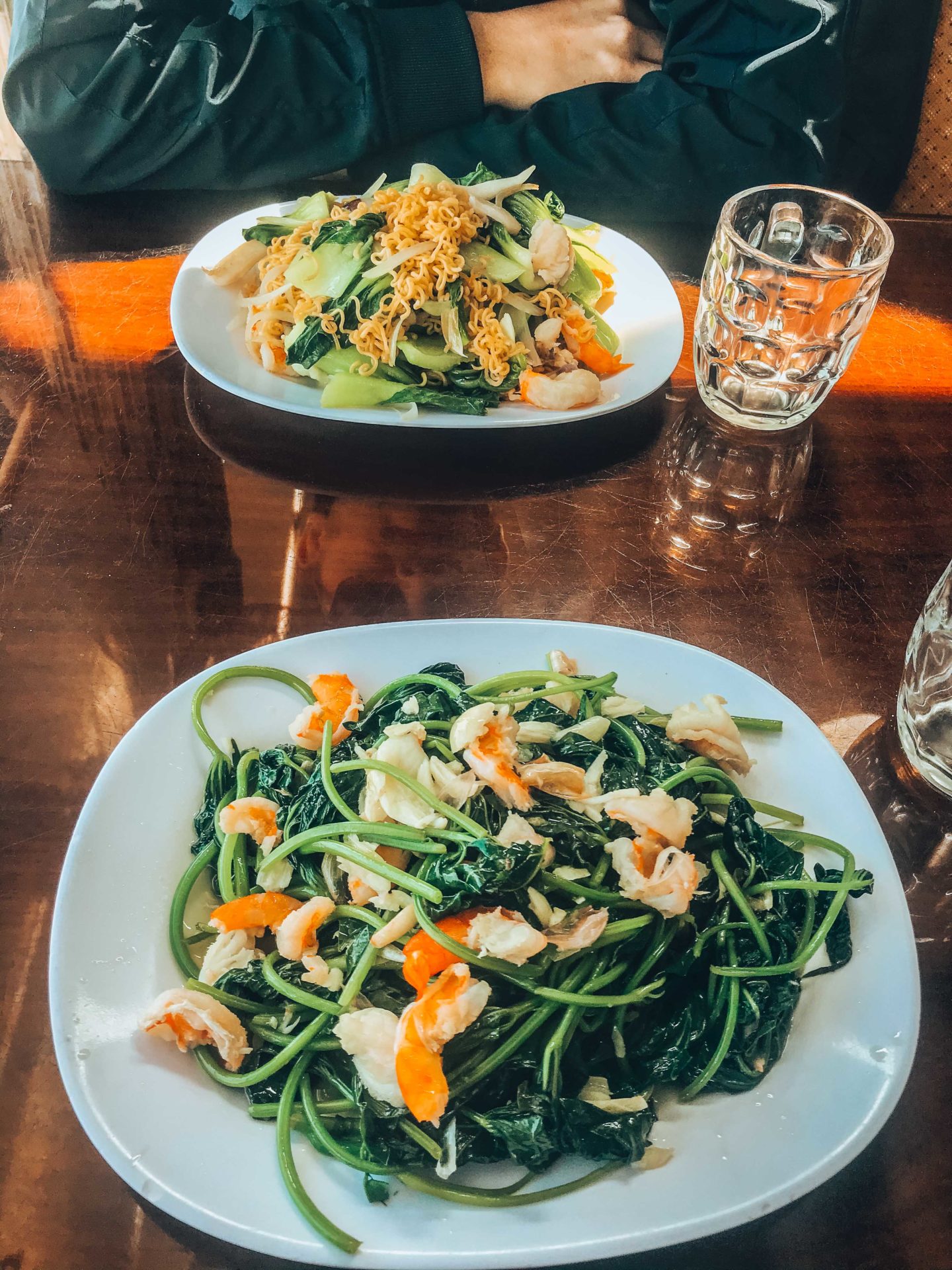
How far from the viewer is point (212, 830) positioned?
0.92 m

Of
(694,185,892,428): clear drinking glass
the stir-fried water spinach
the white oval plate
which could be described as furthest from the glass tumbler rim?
the stir-fried water spinach

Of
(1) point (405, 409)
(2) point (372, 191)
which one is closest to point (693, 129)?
(2) point (372, 191)

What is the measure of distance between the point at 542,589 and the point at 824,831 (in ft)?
1.66

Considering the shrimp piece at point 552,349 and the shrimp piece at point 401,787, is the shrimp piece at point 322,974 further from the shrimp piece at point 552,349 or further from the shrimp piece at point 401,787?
the shrimp piece at point 552,349

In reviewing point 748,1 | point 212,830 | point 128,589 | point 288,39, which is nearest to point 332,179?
point 288,39

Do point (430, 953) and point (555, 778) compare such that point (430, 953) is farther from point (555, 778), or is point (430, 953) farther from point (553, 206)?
point (553, 206)

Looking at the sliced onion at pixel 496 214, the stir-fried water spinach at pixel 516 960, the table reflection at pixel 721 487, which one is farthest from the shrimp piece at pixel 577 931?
the sliced onion at pixel 496 214

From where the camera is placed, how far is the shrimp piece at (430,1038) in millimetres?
715

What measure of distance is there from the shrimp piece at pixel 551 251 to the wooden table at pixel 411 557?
0.84 ft

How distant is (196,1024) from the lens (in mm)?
767

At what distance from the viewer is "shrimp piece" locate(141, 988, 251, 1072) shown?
762mm

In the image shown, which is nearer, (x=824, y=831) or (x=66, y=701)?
(x=824, y=831)

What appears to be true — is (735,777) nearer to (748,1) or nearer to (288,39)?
(288,39)

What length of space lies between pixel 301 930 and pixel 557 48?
7.45 feet
